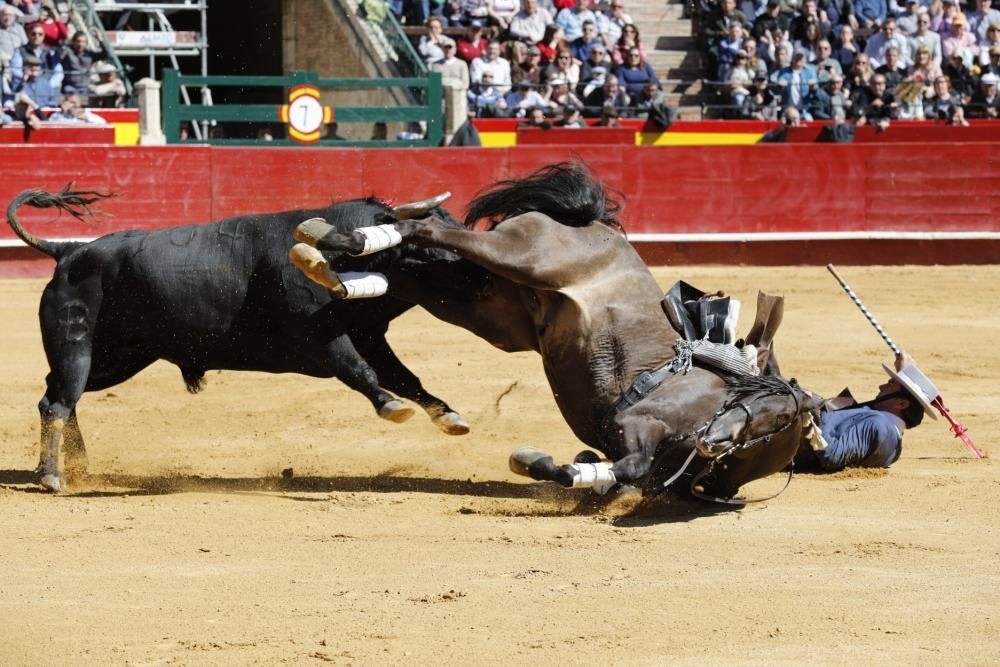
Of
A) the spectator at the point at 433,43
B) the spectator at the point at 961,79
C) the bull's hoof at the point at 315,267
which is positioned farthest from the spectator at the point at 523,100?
the bull's hoof at the point at 315,267

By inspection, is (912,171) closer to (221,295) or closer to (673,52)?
(673,52)

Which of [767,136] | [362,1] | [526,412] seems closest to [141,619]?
[526,412]

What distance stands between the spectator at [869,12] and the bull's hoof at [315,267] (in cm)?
1463

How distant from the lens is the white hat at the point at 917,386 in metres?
6.57

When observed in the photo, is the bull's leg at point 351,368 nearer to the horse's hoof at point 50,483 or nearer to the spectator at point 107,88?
the horse's hoof at point 50,483

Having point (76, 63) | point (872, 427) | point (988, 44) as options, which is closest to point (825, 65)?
point (988, 44)

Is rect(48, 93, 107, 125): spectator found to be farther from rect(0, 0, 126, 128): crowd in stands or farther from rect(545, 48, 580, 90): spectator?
rect(545, 48, 580, 90): spectator

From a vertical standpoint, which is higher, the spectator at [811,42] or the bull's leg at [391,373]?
the bull's leg at [391,373]

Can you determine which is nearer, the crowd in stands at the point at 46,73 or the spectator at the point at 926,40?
the crowd in stands at the point at 46,73

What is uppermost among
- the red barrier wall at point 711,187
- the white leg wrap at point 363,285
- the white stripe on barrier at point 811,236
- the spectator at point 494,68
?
the white leg wrap at point 363,285

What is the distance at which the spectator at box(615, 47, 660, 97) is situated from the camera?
17406mm

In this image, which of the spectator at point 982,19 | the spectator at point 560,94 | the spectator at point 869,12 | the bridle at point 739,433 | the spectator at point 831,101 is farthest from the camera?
the spectator at point 869,12

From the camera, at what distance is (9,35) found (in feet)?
50.7

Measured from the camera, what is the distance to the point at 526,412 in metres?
8.22
